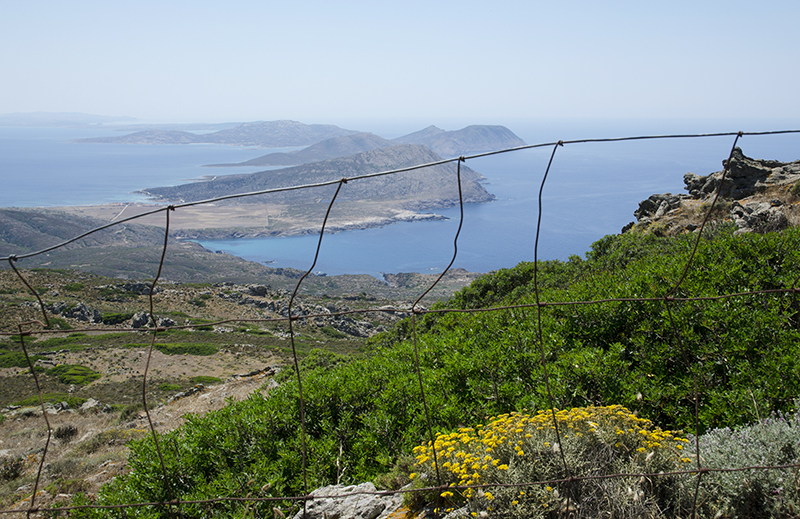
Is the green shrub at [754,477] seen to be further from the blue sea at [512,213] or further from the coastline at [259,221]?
the coastline at [259,221]

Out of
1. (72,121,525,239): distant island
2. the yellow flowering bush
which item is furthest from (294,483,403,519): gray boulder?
(72,121,525,239): distant island

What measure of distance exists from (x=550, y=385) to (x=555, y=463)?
3.72ft

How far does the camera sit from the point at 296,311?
3681cm

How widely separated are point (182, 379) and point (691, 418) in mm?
21236

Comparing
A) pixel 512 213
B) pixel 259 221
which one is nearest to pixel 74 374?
pixel 512 213

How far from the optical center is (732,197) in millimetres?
15398

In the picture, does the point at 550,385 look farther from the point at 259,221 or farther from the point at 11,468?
the point at 259,221

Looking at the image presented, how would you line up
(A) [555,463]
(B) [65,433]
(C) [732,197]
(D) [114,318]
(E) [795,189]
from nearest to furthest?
(A) [555,463], (B) [65,433], (E) [795,189], (C) [732,197], (D) [114,318]

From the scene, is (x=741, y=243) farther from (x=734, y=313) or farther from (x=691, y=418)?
(x=691, y=418)

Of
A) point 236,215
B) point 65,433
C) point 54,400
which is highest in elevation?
point 65,433

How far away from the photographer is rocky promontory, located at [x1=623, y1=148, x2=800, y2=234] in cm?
1291

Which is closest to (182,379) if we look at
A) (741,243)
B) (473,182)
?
(741,243)

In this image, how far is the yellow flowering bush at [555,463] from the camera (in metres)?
2.09

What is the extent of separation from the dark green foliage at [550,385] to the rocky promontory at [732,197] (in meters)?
9.86
